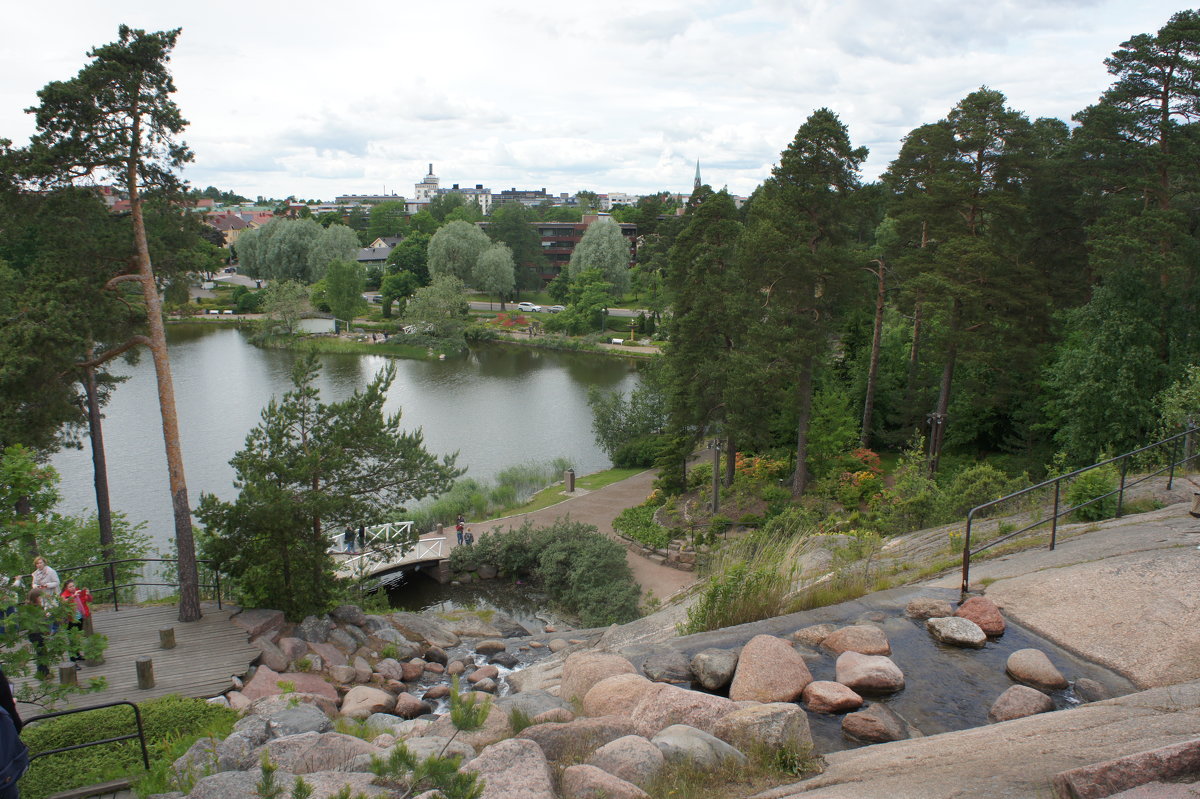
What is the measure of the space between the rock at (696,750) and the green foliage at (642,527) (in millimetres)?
16615

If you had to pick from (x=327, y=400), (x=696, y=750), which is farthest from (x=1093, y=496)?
(x=327, y=400)

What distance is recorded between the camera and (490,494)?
2922 cm

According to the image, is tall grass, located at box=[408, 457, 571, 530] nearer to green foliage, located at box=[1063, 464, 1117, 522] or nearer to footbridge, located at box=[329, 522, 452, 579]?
footbridge, located at box=[329, 522, 452, 579]

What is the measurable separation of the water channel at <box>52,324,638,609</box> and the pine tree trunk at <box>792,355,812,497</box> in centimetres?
1101

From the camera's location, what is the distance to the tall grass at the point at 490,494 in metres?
26.6

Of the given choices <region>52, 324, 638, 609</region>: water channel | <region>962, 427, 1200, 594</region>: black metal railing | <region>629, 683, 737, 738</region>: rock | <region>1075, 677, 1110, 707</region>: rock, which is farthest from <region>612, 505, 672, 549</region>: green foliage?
<region>629, 683, 737, 738</region>: rock

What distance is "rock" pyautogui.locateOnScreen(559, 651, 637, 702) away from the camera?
7.91 m

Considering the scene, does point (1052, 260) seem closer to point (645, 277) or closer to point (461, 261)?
point (645, 277)

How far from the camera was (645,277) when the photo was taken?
241ft

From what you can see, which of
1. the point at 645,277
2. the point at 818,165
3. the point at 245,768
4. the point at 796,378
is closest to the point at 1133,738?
the point at 245,768

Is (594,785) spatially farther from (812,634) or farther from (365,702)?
(365,702)

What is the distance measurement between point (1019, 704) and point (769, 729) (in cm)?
228

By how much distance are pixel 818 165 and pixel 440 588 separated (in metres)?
16.0

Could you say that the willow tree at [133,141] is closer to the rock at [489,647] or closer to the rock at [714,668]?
the rock at [489,647]
